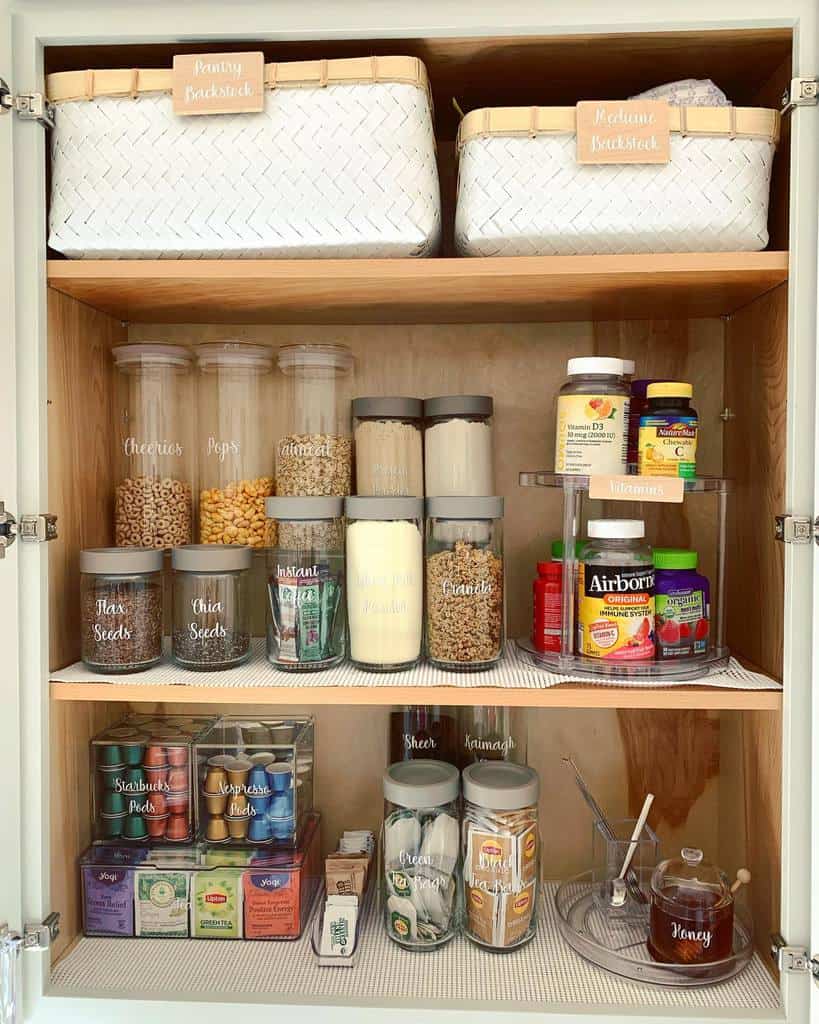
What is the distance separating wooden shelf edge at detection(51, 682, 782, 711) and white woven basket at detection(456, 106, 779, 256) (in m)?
0.57

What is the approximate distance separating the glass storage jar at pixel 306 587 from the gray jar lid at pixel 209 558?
49mm

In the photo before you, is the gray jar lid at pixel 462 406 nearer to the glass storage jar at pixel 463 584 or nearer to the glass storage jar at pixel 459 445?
the glass storage jar at pixel 459 445

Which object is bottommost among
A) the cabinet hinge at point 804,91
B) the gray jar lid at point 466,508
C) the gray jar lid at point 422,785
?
the gray jar lid at point 422,785

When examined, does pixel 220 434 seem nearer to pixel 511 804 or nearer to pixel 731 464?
pixel 511 804

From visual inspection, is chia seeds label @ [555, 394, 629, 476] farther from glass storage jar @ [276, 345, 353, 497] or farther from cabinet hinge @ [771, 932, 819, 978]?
cabinet hinge @ [771, 932, 819, 978]

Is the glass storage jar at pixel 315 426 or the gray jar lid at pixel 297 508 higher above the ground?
the glass storage jar at pixel 315 426

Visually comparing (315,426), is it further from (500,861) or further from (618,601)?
(500,861)

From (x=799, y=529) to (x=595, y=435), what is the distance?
28cm

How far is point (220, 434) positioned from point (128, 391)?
16cm

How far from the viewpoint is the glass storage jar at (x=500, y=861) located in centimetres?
120

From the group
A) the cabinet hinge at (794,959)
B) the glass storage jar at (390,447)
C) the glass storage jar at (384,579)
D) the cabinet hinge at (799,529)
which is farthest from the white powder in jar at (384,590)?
the cabinet hinge at (794,959)

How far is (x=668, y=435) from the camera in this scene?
1.14 metres

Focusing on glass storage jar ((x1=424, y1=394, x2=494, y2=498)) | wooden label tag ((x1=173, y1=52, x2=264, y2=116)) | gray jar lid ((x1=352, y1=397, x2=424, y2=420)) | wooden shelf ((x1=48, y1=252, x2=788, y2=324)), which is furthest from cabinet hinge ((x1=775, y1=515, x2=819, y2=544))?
wooden label tag ((x1=173, y1=52, x2=264, y2=116))

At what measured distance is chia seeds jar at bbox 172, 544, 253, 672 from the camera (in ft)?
3.84
